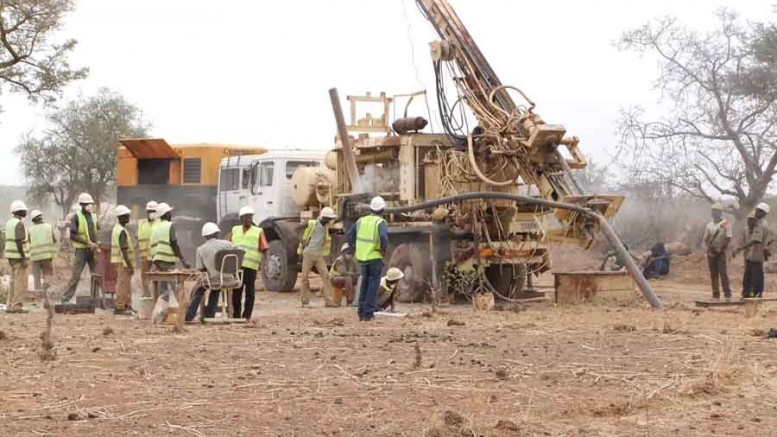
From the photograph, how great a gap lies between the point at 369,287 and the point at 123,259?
376 cm

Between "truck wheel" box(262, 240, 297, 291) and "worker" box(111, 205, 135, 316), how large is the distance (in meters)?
5.04

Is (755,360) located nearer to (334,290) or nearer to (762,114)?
(334,290)

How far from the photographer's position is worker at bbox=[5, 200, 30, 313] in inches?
712

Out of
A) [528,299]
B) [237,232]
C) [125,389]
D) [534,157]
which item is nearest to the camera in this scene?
[125,389]

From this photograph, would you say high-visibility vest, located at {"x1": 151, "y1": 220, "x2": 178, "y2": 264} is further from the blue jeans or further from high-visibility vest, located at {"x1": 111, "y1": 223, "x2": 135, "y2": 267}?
the blue jeans

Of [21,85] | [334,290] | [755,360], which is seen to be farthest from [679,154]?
[755,360]

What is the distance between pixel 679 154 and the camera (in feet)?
94.3

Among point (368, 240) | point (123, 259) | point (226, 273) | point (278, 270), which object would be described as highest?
point (368, 240)

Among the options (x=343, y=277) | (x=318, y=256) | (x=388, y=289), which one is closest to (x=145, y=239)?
(x=318, y=256)

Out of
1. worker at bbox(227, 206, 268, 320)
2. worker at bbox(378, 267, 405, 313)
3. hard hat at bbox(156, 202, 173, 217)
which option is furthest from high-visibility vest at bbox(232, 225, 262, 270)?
worker at bbox(378, 267, 405, 313)

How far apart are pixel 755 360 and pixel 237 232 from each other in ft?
24.0

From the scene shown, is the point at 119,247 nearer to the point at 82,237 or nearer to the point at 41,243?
the point at 82,237

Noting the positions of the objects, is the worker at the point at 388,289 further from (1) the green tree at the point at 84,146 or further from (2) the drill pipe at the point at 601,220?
(1) the green tree at the point at 84,146

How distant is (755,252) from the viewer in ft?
65.2
